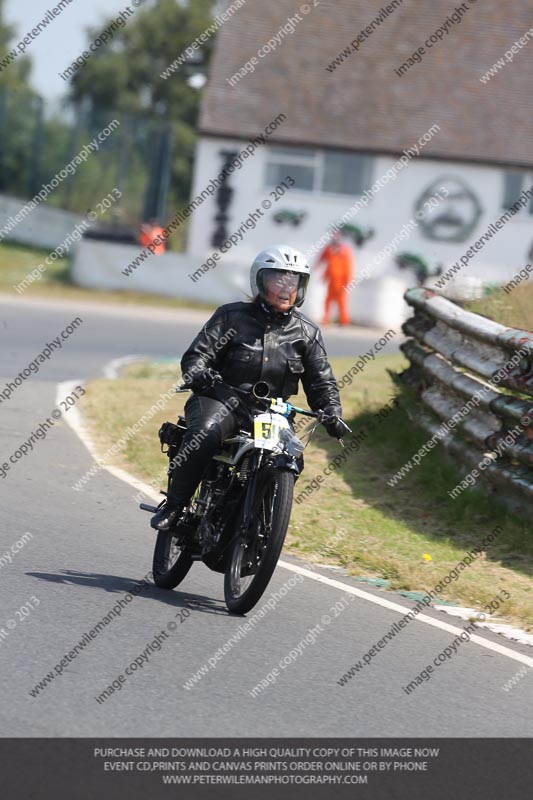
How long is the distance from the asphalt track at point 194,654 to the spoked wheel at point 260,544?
151 mm

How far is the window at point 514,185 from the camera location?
38.4 m

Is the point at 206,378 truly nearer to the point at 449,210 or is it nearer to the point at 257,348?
the point at 257,348

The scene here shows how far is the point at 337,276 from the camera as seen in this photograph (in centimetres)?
2809

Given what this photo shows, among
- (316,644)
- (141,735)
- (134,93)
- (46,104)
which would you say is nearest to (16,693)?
(141,735)

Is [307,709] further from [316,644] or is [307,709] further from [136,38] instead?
[136,38]

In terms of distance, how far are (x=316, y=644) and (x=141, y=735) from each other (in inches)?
74.5

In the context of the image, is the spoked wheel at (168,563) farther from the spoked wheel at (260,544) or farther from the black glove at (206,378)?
the black glove at (206,378)

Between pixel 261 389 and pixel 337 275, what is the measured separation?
806 inches

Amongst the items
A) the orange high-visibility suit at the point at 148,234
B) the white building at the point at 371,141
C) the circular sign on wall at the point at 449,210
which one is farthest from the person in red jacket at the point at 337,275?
the circular sign on wall at the point at 449,210

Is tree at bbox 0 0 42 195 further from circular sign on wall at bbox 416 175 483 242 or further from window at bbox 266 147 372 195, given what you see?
circular sign on wall at bbox 416 175 483 242

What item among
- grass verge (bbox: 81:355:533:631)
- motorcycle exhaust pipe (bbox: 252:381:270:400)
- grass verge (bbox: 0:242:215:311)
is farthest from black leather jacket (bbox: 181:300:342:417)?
grass verge (bbox: 0:242:215:311)

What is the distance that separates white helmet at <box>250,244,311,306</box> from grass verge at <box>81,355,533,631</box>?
2178 millimetres

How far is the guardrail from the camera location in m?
10.3

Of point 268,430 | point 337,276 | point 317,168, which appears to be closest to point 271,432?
point 268,430
